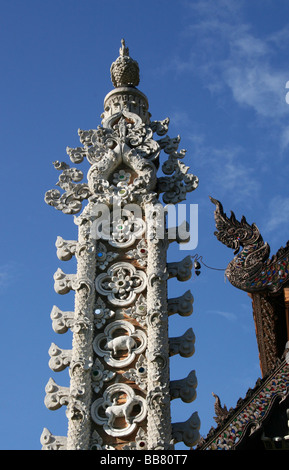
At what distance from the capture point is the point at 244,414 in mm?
12711

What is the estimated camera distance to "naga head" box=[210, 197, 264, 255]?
47.2 feet

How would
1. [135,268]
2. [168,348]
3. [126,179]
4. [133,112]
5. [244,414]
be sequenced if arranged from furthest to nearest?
[133,112] < [126,179] < [135,268] < [168,348] < [244,414]

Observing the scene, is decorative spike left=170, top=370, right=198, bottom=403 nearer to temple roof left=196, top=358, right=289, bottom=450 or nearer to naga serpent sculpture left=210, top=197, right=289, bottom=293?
temple roof left=196, top=358, right=289, bottom=450

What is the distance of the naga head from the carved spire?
371 cm

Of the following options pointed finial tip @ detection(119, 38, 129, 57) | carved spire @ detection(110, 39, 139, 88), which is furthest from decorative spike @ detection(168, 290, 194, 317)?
pointed finial tip @ detection(119, 38, 129, 57)

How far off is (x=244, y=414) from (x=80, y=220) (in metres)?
4.13

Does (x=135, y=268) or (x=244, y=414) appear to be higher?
(x=135, y=268)

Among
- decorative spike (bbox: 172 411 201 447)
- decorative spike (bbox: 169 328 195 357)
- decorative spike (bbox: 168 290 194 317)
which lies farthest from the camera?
decorative spike (bbox: 168 290 194 317)

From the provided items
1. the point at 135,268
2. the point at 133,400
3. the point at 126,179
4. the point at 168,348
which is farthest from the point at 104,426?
the point at 126,179

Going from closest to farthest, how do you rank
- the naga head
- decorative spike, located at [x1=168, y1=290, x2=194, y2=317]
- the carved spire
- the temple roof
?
1. the temple roof
2. decorative spike, located at [x1=168, y1=290, x2=194, y2=317]
3. the naga head
4. the carved spire

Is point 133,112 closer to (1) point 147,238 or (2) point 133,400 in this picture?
(1) point 147,238

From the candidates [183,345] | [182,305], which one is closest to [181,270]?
[182,305]
